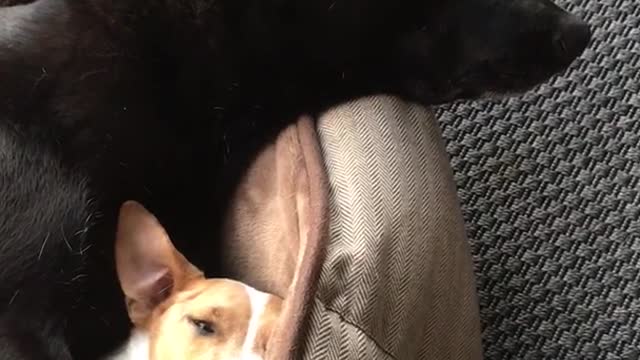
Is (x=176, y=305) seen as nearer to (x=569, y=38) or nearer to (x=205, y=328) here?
(x=205, y=328)

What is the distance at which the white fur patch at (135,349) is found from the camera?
1.22 metres

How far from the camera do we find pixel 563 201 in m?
1.63

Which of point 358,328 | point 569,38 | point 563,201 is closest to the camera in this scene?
point 358,328

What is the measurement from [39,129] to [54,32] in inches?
4.6

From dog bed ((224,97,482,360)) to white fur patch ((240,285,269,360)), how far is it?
0.11ft

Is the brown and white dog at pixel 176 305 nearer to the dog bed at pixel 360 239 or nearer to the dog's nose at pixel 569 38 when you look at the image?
the dog bed at pixel 360 239

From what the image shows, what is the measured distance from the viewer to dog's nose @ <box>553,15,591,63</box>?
1.21 meters

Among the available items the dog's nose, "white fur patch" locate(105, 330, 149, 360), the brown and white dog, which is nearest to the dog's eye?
the brown and white dog

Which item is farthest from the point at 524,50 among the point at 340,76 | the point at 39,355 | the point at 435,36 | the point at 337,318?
the point at 39,355

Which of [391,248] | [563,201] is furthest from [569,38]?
[563,201]

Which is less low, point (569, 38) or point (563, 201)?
point (569, 38)

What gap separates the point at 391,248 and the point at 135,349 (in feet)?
1.07

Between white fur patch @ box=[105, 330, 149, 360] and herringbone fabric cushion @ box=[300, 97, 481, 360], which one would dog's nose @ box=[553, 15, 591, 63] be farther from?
white fur patch @ box=[105, 330, 149, 360]

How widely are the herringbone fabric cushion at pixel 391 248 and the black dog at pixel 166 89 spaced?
0.20ft
